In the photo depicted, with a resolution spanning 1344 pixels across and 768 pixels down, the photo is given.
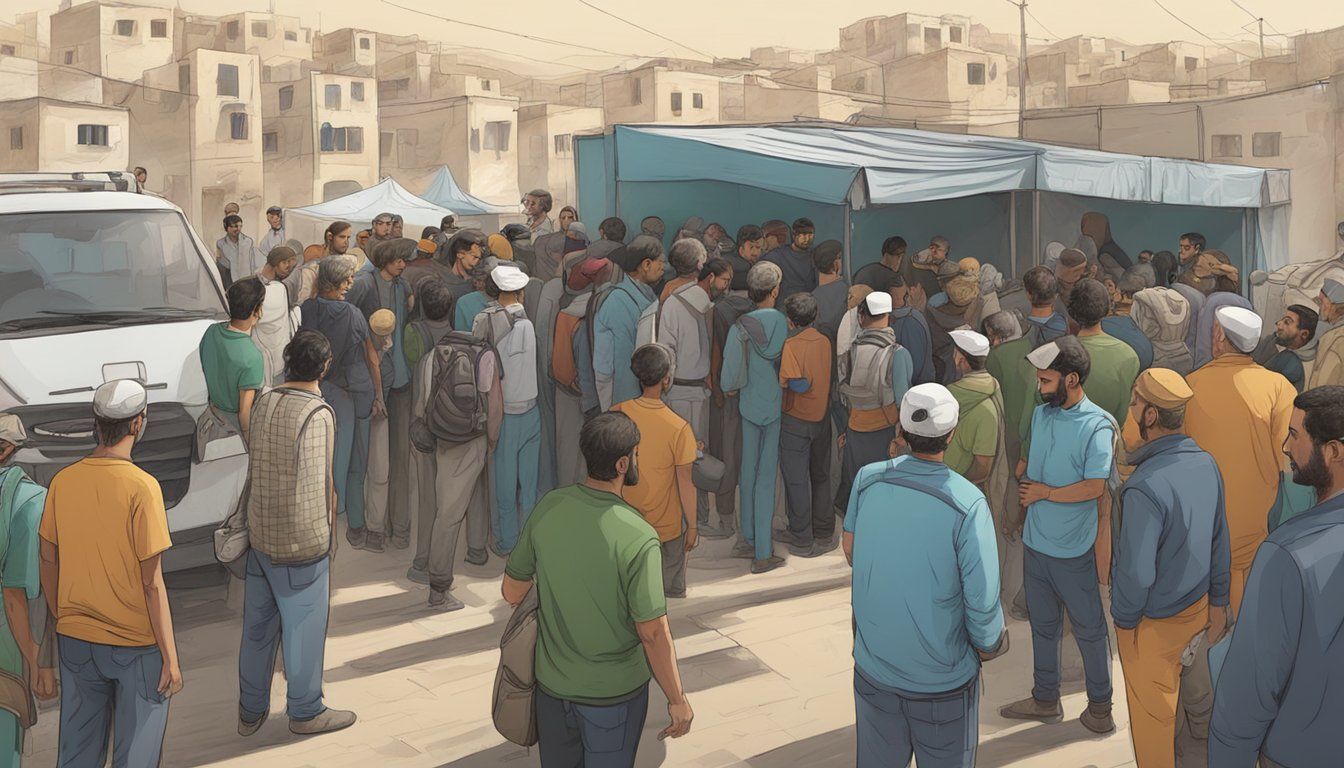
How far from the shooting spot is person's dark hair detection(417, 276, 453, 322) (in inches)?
279

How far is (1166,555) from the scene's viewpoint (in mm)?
4277

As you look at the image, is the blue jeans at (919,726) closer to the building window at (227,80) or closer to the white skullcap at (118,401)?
the white skullcap at (118,401)

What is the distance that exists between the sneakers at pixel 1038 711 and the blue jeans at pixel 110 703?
3.65 m

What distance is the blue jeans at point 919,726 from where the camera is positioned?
377 centimetres

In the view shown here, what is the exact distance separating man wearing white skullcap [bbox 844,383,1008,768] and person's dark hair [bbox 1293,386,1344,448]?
952mm

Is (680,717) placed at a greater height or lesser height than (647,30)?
lesser

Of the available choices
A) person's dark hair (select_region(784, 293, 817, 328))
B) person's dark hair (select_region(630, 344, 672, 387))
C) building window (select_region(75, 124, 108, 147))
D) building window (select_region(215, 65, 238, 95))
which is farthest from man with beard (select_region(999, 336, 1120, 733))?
building window (select_region(215, 65, 238, 95))

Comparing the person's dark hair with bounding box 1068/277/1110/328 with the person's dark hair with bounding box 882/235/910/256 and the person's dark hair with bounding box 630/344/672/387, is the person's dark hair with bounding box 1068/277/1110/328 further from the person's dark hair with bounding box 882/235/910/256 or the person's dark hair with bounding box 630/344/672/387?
the person's dark hair with bounding box 882/235/910/256

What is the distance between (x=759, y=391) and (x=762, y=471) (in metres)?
0.52

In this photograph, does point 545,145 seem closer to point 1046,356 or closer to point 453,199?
point 453,199

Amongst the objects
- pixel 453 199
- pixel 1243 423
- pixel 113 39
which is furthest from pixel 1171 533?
pixel 113 39

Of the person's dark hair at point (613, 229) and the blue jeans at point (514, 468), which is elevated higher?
the person's dark hair at point (613, 229)

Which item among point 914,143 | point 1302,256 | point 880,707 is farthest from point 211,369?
point 1302,256

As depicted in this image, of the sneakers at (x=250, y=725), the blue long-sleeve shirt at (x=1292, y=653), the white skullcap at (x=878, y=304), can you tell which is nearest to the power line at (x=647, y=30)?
the white skullcap at (x=878, y=304)
